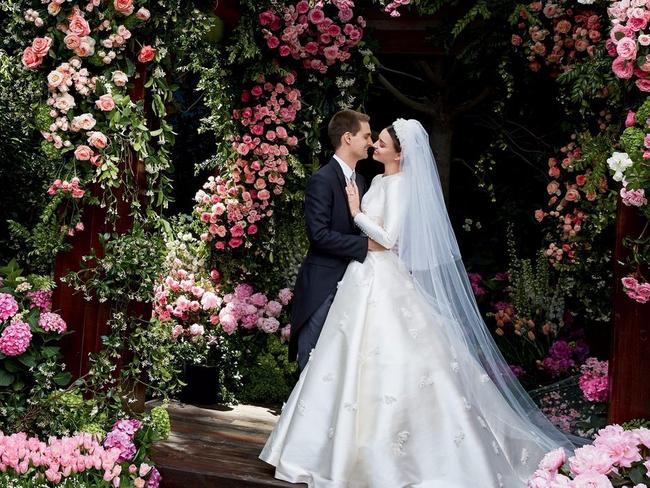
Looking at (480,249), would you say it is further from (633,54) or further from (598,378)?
(633,54)

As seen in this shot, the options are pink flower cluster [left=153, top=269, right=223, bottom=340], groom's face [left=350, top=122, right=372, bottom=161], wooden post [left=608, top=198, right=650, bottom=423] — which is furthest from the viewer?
pink flower cluster [left=153, top=269, right=223, bottom=340]

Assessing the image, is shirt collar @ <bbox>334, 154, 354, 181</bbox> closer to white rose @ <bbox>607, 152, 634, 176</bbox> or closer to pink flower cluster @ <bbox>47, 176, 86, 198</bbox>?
pink flower cluster @ <bbox>47, 176, 86, 198</bbox>

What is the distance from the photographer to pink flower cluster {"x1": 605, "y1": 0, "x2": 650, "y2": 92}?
10.8ft

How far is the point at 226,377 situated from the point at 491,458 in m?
2.86

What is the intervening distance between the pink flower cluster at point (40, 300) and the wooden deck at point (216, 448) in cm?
99

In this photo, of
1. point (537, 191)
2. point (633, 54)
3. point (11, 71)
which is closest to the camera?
point (633, 54)

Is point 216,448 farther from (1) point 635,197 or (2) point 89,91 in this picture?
(1) point 635,197

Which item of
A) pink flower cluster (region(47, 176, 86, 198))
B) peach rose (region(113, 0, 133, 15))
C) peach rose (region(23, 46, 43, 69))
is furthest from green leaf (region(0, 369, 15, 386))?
peach rose (region(113, 0, 133, 15))

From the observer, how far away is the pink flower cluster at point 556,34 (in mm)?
4855

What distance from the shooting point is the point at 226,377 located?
20.9ft

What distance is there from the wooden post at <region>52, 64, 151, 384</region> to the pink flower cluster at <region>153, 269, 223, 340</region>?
1.87m

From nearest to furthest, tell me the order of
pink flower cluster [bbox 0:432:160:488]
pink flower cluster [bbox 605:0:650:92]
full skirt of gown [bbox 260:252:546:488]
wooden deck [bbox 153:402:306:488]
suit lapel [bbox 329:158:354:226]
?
pink flower cluster [bbox 605:0:650:92] < pink flower cluster [bbox 0:432:160:488] < full skirt of gown [bbox 260:252:546:488] < wooden deck [bbox 153:402:306:488] < suit lapel [bbox 329:158:354:226]

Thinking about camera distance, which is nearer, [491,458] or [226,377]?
[491,458]

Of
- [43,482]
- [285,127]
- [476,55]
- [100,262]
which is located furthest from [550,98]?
[43,482]
